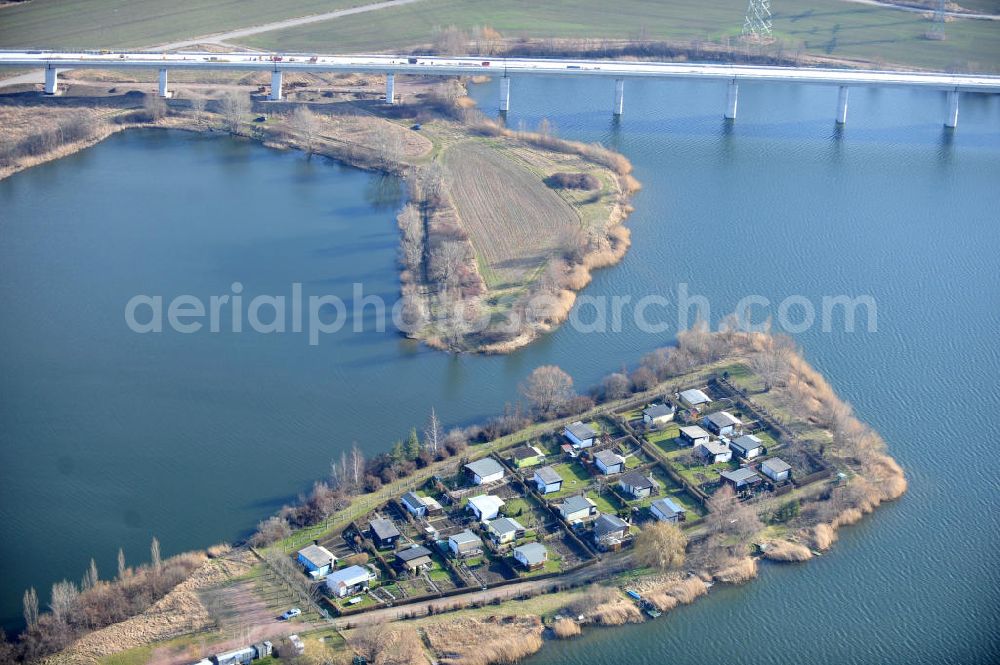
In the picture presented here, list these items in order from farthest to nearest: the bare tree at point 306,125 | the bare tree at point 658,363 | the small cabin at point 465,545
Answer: the bare tree at point 306,125 < the bare tree at point 658,363 < the small cabin at point 465,545

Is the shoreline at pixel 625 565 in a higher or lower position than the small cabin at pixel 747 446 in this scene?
lower

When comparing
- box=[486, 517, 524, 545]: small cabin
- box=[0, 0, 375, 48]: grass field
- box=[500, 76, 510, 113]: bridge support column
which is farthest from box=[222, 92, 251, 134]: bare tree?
box=[486, 517, 524, 545]: small cabin

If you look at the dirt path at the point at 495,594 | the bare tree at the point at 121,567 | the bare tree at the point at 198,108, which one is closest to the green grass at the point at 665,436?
the dirt path at the point at 495,594

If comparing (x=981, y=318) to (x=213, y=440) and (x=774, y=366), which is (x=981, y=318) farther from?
(x=213, y=440)

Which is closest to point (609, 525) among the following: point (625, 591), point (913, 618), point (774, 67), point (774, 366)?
point (625, 591)

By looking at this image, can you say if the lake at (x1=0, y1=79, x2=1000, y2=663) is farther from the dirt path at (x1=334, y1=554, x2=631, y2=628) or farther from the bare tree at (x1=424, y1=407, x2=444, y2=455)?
the dirt path at (x1=334, y1=554, x2=631, y2=628)

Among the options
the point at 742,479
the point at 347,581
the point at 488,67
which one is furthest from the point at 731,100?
the point at 347,581

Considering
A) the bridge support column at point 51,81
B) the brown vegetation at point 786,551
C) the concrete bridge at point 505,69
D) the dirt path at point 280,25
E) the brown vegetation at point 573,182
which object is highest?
the dirt path at point 280,25

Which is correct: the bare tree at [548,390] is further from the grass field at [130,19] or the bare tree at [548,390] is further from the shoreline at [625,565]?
the grass field at [130,19]
